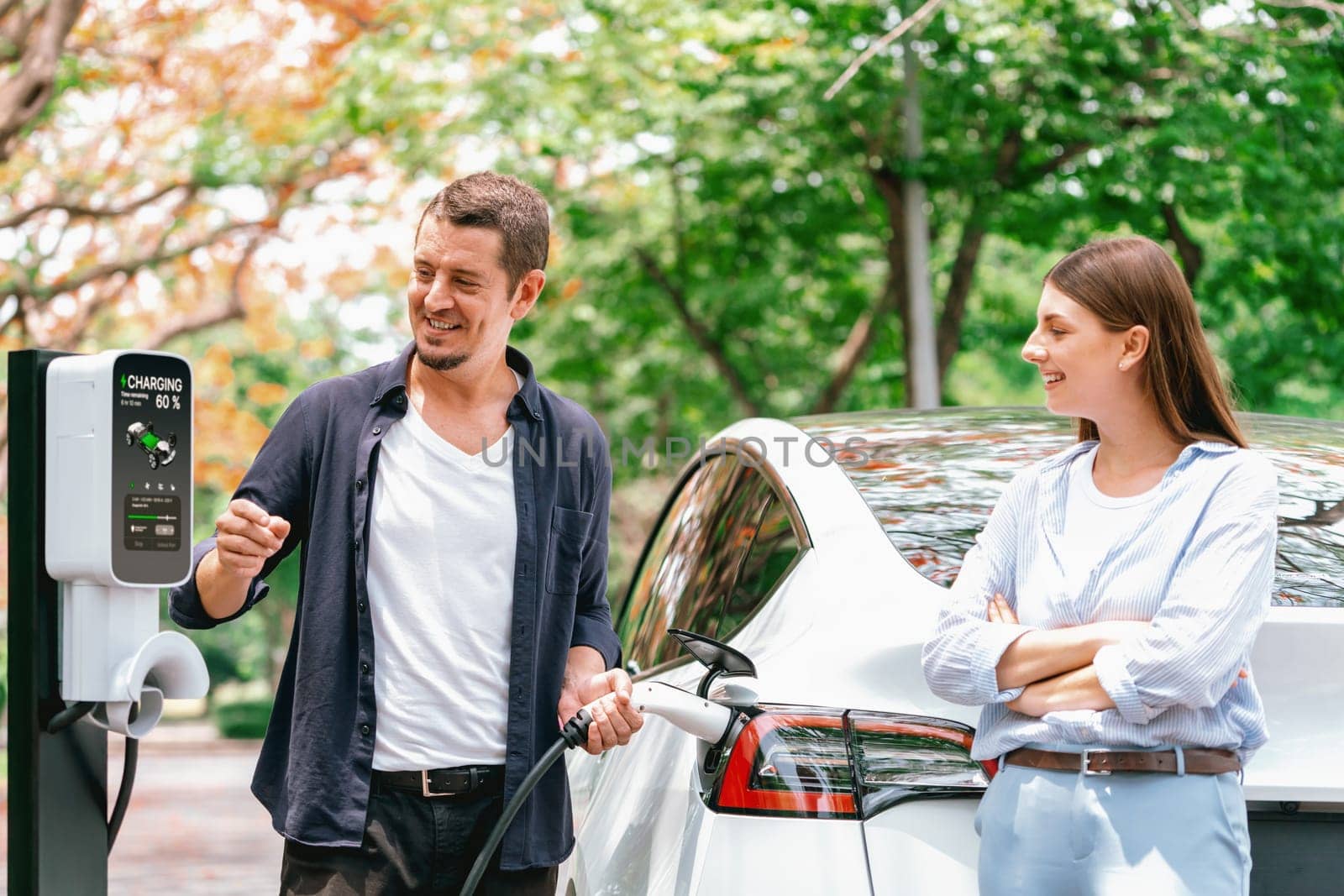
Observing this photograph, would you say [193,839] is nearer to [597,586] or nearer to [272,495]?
[597,586]

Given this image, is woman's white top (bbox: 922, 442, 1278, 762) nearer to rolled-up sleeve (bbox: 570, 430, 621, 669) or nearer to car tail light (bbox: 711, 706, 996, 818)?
car tail light (bbox: 711, 706, 996, 818)

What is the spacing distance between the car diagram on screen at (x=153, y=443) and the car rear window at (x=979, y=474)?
1.19 metres

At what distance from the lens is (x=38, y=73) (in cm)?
929

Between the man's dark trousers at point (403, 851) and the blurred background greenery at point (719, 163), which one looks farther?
the blurred background greenery at point (719, 163)

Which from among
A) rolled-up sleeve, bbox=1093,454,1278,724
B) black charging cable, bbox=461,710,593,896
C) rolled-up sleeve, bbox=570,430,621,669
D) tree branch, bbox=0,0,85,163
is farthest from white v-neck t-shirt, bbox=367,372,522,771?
tree branch, bbox=0,0,85,163

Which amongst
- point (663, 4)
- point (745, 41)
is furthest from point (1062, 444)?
point (663, 4)

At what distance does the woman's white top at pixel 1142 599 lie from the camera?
2.05m

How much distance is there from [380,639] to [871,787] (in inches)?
33.4

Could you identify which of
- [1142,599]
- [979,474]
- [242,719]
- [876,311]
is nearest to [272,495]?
[979,474]

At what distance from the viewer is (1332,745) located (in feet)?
7.40

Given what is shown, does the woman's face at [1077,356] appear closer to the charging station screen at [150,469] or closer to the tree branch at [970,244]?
the charging station screen at [150,469]

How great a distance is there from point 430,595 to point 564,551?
27 cm

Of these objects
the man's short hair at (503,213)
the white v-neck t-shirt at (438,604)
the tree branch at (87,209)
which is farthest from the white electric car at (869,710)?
the tree branch at (87,209)

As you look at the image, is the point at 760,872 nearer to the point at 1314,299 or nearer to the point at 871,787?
the point at 871,787
